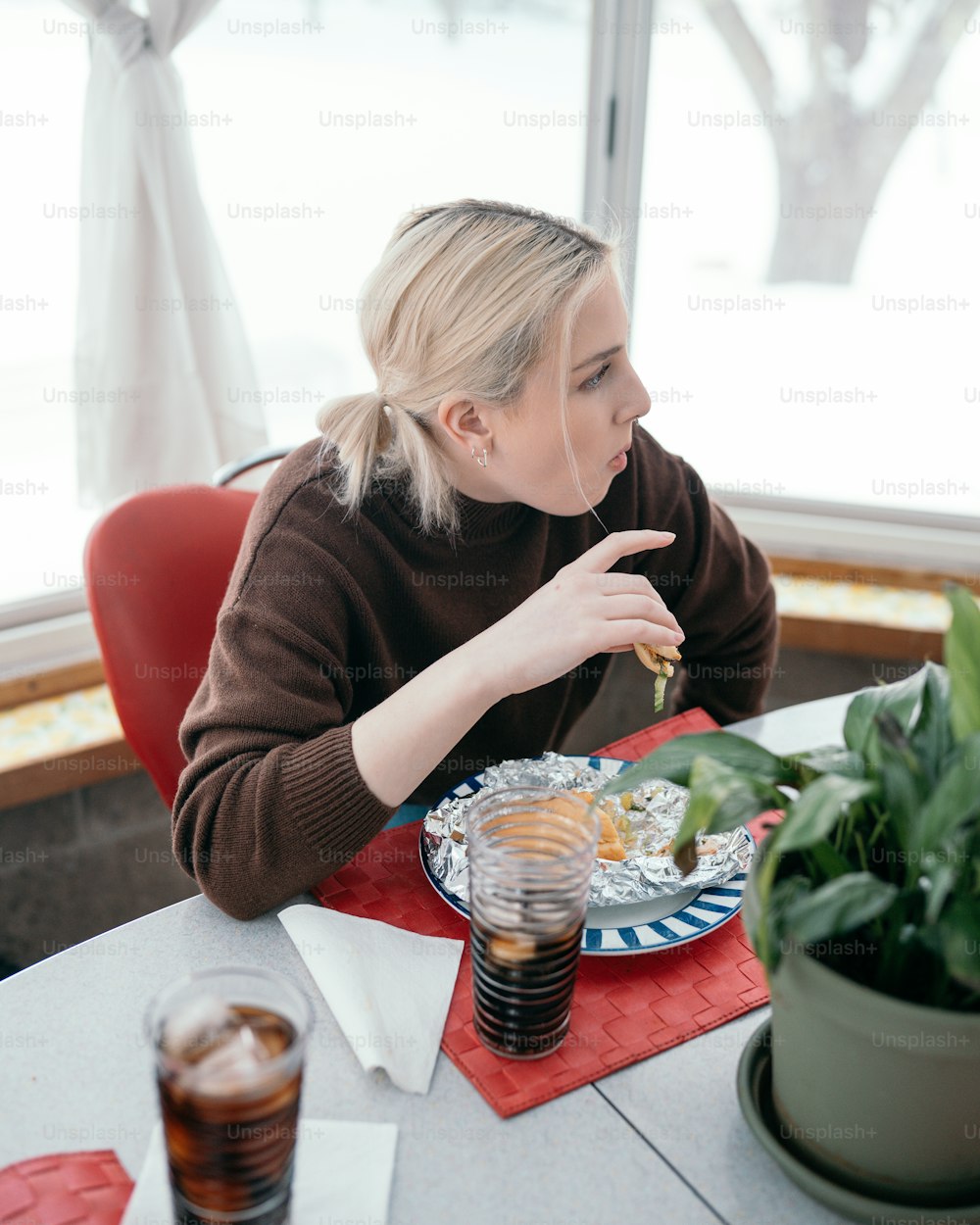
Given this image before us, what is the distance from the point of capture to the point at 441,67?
2.15 metres

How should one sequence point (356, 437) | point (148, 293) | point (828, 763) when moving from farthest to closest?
point (148, 293)
point (356, 437)
point (828, 763)

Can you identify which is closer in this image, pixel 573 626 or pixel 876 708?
pixel 876 708

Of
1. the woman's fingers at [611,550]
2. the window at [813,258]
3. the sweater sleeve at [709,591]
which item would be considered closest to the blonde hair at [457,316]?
the woman's fingers at [611,550]

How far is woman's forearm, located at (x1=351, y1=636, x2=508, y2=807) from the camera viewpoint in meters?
1.06

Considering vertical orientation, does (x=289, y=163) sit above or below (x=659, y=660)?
above

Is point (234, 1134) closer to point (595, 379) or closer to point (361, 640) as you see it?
point (361, 640)

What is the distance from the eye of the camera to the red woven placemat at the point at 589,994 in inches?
33.3

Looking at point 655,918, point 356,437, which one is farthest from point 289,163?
point 655,918

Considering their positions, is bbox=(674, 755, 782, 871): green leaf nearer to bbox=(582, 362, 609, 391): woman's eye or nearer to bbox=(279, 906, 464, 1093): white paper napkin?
bbox=(279, 906, 464, 1093): white paper napkin

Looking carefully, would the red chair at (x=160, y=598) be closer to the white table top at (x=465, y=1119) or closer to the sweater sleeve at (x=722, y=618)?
the white table top at (x=465, y=1119)

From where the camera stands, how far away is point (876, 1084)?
697 millimetres

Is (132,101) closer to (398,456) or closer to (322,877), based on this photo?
(398,456)

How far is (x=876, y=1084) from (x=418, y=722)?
513mm

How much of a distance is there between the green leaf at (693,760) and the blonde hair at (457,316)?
600 millimetres
